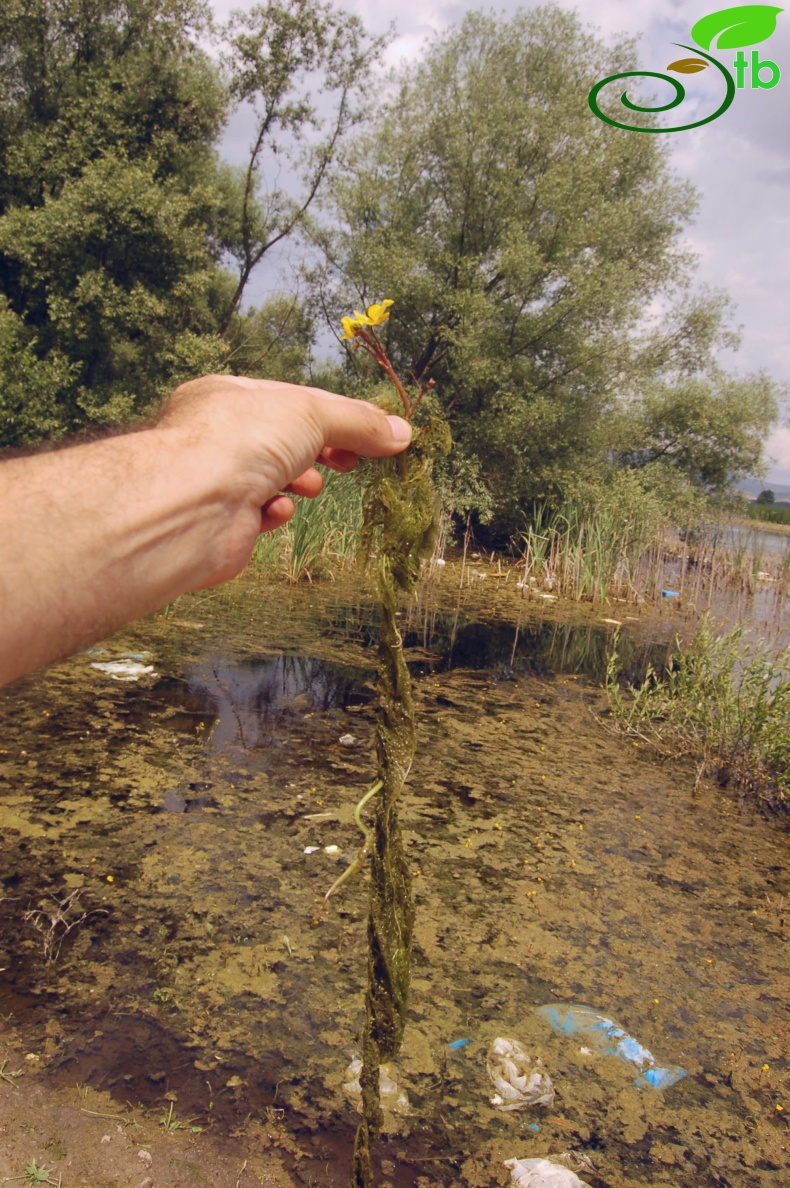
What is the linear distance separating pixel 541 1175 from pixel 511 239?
1205 centimetres

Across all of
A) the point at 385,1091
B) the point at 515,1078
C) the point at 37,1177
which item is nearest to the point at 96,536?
the point at 37,1177

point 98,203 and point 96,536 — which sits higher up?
point 98,203

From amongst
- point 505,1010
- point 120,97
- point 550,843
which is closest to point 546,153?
point 120,97

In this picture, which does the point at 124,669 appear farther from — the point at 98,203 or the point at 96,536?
the point at 98,203

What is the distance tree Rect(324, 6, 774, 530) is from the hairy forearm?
444 inches

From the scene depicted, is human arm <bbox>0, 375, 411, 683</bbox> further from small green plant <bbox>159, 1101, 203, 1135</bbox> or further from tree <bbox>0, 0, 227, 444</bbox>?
tree <bbox>0, 0, 227, 444</bbox>

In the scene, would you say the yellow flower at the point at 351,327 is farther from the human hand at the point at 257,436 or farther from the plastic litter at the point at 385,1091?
the plastic litter at the point at 385,1091

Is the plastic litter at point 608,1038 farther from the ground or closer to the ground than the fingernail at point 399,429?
closer to the ground

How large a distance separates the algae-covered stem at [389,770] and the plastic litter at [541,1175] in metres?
0.53

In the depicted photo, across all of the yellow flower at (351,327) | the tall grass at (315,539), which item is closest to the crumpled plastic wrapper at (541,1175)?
the yellow flower at (351,327)

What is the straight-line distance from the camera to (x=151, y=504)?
111 centimetres

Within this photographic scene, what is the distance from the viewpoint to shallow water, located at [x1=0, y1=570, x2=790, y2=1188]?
196 centimetres

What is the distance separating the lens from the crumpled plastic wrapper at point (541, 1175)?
69.7 inches

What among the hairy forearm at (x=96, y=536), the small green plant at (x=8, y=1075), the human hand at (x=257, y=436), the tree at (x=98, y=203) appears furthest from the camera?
the tree at (x=98, y=203)
